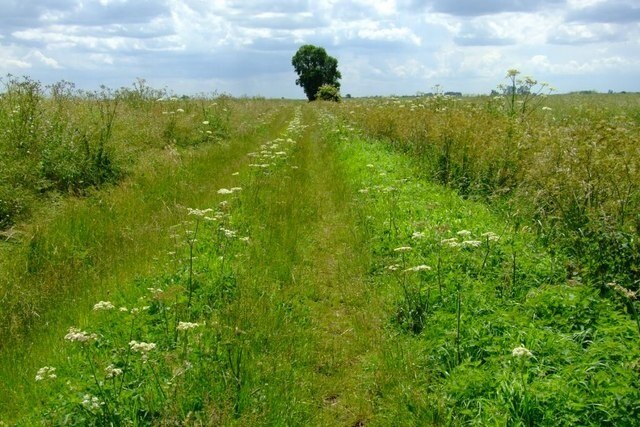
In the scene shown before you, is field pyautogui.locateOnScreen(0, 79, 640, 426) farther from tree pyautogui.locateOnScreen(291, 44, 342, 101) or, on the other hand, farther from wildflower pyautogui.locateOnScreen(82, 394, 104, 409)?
tree pyautogui.locateOnScreen(291, 44, 342, 101)

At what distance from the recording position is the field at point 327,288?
3.93m

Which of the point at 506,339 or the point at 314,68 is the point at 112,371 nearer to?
the point at 506,339

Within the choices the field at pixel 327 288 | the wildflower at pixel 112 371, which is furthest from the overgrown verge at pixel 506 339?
the wildflower at pixel 112 371

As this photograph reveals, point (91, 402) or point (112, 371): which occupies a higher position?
point (112, 371)

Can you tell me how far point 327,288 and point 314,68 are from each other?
6881 cm

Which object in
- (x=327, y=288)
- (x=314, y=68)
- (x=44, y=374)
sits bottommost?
(x=327, y=288)

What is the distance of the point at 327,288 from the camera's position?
6.79 meters

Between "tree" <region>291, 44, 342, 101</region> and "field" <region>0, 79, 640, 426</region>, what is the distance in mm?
62329

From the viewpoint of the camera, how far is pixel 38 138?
10906 millimetres

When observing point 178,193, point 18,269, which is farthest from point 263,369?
point 178,193

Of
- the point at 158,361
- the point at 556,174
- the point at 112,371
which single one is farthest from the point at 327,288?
the point at 112,371

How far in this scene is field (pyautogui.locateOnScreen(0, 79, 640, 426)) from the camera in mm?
3934

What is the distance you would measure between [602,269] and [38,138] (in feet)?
33.9

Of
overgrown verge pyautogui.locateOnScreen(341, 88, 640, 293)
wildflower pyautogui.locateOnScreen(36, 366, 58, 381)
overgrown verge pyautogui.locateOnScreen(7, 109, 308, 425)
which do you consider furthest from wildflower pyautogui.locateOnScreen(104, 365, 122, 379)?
overgrown verge pyautogui.locateOnScreen(341, 88, 640, 293)
